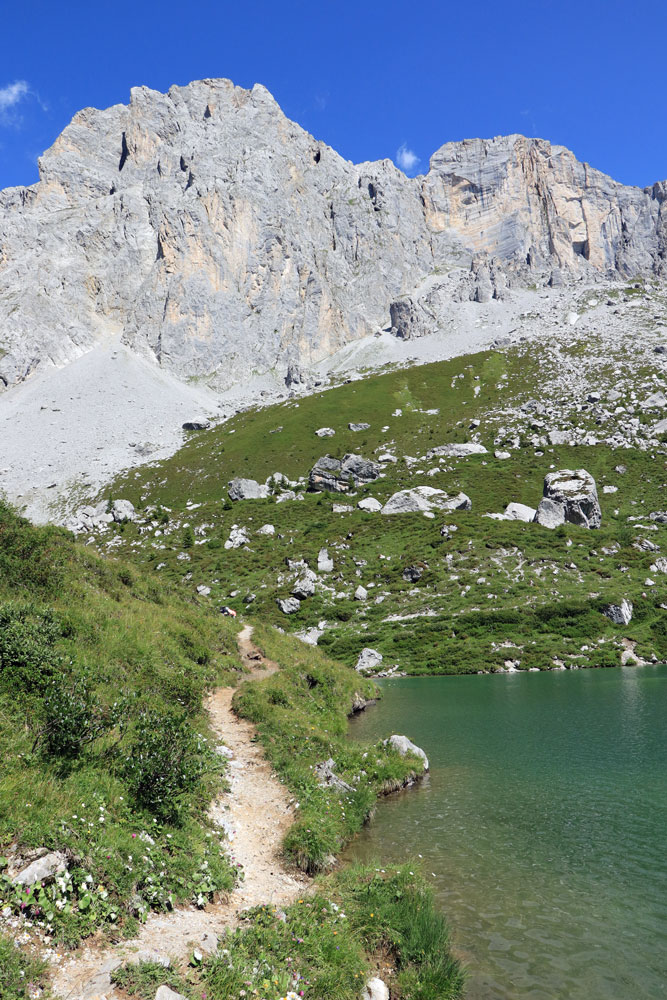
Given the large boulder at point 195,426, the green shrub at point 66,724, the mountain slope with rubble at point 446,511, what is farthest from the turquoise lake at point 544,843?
the large boulder at point 195,426

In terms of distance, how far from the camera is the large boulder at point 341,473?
350 ft

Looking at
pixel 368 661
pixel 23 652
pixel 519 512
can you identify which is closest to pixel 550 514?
pixel 519 512

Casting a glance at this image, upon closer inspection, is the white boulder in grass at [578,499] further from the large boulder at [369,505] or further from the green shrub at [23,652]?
the green shrub at [23,652]

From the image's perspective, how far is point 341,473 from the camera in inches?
4301

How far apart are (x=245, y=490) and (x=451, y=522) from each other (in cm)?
4443

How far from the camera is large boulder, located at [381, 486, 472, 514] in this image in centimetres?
9112

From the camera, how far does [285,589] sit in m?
74.2

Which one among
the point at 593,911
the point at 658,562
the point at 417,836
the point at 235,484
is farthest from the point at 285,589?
the point at 593,911

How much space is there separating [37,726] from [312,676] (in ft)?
73.4

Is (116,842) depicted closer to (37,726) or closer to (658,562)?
(37,726)

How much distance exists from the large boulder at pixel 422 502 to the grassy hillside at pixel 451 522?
2.42 metres

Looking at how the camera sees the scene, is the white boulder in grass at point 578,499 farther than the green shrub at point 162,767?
Yes

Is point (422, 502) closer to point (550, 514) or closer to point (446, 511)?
point (446, 511)

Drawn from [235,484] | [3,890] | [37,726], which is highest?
[235,484]
